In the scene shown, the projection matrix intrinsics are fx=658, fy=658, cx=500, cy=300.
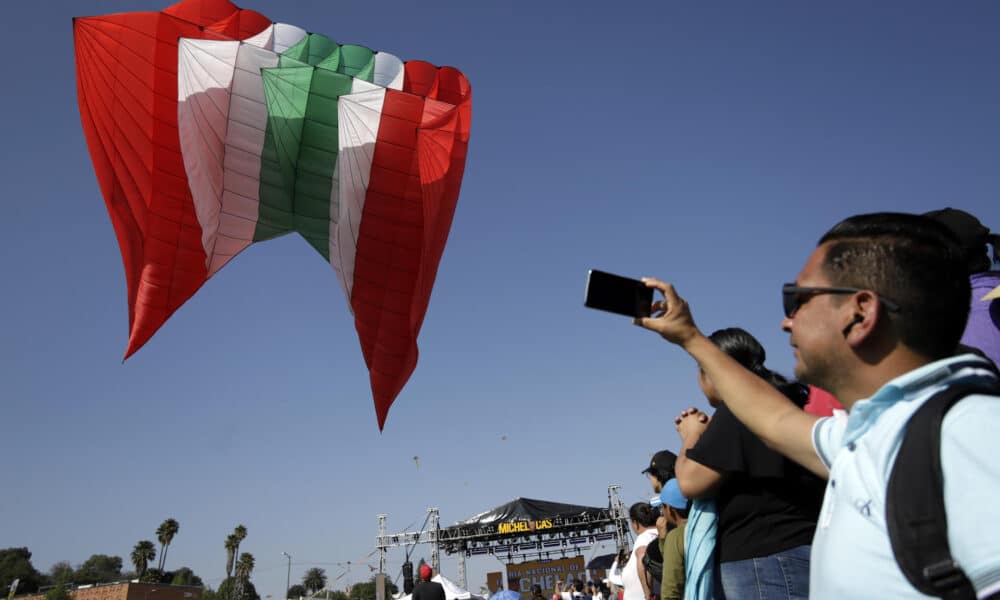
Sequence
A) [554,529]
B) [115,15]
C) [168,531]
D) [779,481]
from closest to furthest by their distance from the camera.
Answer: [779,481], [115,15], [554,529], [168,531]

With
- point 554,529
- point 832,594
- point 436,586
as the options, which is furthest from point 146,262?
point 554,529

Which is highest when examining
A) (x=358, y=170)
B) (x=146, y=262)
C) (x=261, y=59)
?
(x=261, y=59)

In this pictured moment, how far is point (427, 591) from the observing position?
21.8ft

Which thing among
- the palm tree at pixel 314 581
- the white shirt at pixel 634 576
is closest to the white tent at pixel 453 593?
the white shirt at pixel 634 576

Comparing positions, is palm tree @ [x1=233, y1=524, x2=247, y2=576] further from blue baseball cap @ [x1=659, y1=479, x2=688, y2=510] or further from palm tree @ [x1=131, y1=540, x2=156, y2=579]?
blue baseball cap @ [x1=659, y1=479, x2=688, y2=510]

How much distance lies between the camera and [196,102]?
7.45 meters

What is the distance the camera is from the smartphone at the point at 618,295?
147cm

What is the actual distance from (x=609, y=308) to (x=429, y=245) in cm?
635

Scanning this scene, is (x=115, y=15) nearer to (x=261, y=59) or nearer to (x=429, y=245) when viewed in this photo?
(x=261, y=59)

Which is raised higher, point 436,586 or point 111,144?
point 111,144

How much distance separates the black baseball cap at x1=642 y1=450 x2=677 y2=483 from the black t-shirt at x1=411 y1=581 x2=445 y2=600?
379 centimetres

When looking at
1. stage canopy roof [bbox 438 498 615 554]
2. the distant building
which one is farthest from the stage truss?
the distant building

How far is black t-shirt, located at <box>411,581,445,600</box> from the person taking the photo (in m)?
6.62

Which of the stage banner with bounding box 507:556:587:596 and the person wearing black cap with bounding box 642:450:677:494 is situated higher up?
the person wearing black cap with bounding box 642:450:677:494
